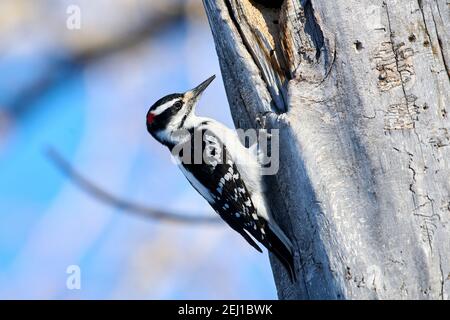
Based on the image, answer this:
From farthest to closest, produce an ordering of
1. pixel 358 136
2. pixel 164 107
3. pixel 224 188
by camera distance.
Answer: pixel 164 107 < pixel 224 188 < pixel 358 136

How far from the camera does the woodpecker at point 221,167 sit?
144 inches

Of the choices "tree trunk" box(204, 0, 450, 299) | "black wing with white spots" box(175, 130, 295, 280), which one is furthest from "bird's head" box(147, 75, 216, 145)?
"tree trunk" box(204, 0, 450, 299)

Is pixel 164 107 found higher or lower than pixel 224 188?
higher

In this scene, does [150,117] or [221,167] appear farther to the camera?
[150,117]

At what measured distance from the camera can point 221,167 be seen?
4.02 meters

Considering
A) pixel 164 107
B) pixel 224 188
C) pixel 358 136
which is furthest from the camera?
pixel 164 107

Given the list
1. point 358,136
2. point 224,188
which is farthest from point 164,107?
point 358,136

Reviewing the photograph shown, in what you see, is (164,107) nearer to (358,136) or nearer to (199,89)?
(199,89)

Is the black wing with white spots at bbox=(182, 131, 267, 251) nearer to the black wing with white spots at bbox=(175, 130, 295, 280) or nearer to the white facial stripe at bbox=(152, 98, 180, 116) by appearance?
the black wing with white spots at bbox=(175, 130, 295, 280)

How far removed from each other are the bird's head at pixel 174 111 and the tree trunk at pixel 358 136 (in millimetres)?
789

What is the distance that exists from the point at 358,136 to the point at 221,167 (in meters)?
1.08

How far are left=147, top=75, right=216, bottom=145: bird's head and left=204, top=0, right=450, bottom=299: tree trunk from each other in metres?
0.79

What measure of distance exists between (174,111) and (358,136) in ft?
4.92
